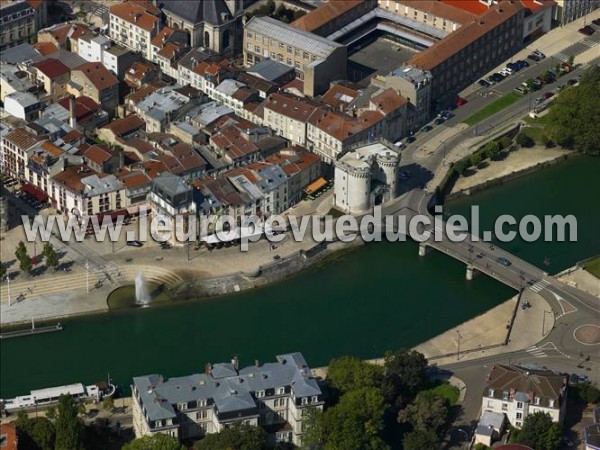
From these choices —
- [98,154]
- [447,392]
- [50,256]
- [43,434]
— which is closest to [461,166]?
[98,154]

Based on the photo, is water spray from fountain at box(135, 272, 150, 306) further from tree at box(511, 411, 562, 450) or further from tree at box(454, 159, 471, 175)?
tree at box(511, 411, 562, 450)

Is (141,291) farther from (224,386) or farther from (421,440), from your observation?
(421,440)

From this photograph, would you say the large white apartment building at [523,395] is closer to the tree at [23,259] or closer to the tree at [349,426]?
the tree at [349,426]

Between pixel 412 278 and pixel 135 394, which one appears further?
pixel 412 278

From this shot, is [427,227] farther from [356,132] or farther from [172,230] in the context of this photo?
[172,230]

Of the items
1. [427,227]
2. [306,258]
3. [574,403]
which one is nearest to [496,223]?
[427,227]

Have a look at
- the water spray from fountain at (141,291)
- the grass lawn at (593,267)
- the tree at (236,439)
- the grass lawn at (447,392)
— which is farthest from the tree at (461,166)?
the tree at (236,439)
